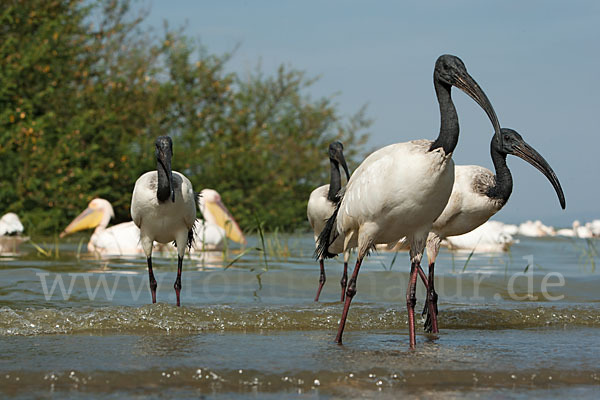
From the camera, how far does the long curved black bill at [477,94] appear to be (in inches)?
196

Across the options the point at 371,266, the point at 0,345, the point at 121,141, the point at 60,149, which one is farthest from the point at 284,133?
the point at 0,345

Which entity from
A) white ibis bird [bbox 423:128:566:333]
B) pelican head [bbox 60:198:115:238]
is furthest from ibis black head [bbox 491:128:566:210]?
pelican head [bbox 60:198:115:238]

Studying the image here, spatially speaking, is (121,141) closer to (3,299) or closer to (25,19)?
(25,19)

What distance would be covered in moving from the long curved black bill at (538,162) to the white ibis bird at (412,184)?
1.68 m

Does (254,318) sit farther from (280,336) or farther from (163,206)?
(163,206)

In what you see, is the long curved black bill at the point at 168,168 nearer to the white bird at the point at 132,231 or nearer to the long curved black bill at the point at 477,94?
the long curved black bill at the point at 477,94

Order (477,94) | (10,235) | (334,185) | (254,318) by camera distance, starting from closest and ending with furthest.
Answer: (477,94) → (254,318) → (334,185) → (10,235)

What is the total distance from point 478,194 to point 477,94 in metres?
1.64

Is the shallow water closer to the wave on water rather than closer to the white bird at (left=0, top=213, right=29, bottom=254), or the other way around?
the wave on water

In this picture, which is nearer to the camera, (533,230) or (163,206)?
(163,206)

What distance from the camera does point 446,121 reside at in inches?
198

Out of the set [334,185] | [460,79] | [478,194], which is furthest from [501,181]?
[334,185]

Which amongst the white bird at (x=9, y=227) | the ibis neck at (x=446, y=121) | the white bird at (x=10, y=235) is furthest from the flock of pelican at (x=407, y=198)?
the white bird at (x=9, y=227)

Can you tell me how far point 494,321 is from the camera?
21.4 feet
